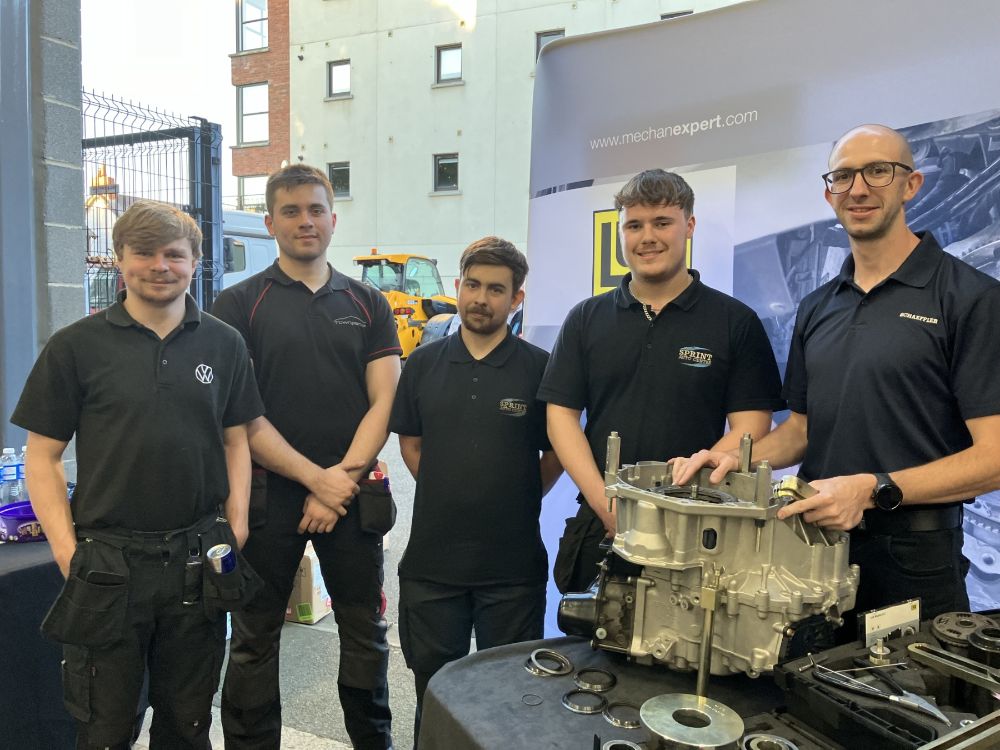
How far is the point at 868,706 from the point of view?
94cm

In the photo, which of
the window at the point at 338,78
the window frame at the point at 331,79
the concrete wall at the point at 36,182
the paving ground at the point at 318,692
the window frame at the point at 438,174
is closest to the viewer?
the paving ground at the point at 318,692

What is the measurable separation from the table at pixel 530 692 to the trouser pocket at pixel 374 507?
0.92 meters

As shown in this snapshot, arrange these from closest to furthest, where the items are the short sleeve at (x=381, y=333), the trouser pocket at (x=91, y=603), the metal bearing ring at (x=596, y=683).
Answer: the metal bearing ring at (x=596, y=683) < the trouser pocket at (x=91, y=603) < the short sleeve at (x=381, y=333)

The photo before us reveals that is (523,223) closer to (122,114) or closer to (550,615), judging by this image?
(122,114)

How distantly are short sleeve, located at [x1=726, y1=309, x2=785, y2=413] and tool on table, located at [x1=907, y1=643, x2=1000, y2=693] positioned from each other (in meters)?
0.76

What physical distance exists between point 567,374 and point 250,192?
18309mm

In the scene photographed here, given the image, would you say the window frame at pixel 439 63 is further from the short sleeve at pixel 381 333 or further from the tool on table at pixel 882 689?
the tool on table at pixel 882 689

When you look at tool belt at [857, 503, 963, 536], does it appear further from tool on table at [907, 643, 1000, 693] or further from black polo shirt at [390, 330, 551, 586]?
black polo shirt at [390, 330, 551, 586]

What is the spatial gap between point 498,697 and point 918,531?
93 centimetres

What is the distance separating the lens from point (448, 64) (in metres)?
16.2

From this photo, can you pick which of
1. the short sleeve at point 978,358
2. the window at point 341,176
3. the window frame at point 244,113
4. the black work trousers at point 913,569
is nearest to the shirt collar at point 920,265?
the short sleeve at point 978,358

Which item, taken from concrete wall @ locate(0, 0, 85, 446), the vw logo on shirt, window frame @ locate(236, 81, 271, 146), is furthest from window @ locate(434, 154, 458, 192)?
the vw logo on shirt

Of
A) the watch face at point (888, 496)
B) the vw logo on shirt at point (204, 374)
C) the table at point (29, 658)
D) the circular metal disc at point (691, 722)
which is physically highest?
the vw logo on shirt at point (204, 374)

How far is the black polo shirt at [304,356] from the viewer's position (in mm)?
2145
